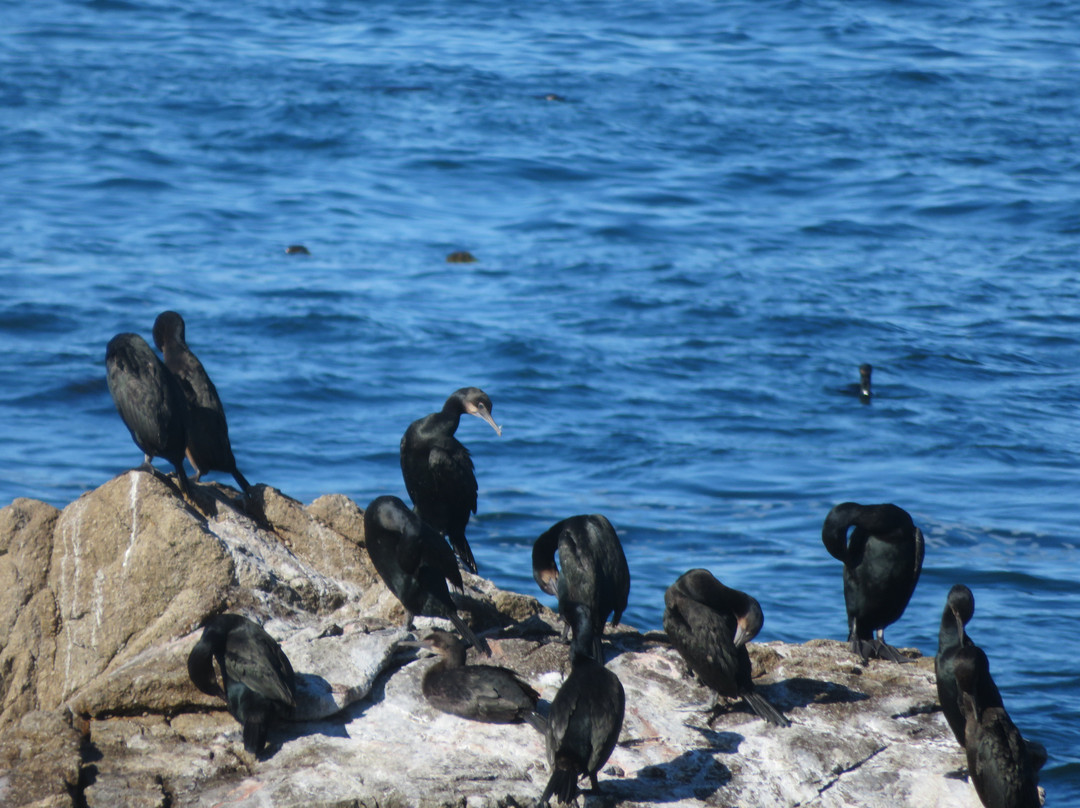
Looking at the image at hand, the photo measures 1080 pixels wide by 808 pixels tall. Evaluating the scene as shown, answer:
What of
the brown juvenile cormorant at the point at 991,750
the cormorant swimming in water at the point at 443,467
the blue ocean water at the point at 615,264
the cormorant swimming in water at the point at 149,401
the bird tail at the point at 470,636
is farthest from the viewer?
the blue ocean water at the point at 615,264

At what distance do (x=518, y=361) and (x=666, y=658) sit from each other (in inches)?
472

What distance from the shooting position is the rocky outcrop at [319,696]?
5848 millimetres

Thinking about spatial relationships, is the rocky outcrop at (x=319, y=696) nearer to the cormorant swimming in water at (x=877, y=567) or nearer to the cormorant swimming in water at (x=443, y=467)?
the cormorant swimming in water at (x=877, y=567)

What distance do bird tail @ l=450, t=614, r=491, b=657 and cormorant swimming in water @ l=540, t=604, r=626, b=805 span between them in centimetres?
93

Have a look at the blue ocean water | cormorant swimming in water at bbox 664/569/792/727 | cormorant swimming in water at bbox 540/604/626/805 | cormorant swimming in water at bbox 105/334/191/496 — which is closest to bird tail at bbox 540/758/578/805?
cormorant swimming in water at bbox 540/604/626/805

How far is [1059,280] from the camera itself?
21.7 metres

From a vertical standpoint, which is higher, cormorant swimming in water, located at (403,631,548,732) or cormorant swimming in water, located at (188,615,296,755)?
cormorant swimming in water, located at (188,615,296,755)

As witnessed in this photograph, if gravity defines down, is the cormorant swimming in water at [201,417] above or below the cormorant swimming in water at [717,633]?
above

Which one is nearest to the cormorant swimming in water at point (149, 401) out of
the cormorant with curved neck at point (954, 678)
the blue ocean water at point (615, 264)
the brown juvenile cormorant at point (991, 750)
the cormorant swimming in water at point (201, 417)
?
the cormorant swimming in water at point (201, 417)

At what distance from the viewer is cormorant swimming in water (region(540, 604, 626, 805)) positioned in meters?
5.70

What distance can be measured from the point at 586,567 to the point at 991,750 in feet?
6.91

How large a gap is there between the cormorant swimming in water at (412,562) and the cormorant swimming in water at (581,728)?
1.05 m

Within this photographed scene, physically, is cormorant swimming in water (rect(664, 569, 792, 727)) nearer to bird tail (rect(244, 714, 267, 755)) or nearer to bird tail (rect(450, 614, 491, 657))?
bird tail (rect(450, 614, 491, 657))

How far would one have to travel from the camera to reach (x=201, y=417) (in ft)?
27.4
